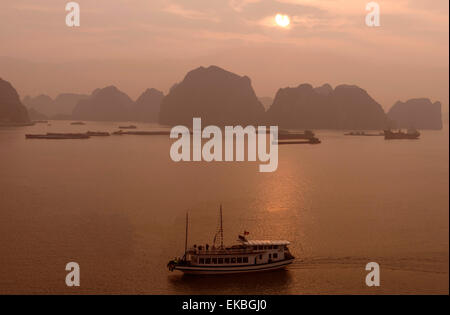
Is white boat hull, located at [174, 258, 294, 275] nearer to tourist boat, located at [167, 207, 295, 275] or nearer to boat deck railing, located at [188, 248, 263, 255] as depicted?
tourist boat, located at [167, 207, 295, 275]

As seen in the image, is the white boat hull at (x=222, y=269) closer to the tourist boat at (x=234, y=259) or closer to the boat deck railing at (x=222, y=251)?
the tourist boat at (x=234, y=259)

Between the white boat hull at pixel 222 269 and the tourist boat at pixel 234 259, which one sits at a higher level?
the tourist boat at pixel 234 259

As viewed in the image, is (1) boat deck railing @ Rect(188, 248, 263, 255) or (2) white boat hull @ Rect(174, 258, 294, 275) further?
(1) boat deck railing @ Rect(188, 248, 263, 255)

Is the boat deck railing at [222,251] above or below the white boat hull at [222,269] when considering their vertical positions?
above

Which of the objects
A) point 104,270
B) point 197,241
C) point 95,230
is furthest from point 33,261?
point 197,241

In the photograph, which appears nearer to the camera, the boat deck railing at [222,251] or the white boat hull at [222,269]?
the white boat hull at [222,269]

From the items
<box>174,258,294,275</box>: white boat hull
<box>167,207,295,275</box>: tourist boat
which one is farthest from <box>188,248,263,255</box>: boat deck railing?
<box>174,258,294,275</box>: white boat hull

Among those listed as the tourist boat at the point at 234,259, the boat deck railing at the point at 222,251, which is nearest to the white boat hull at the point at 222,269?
the tourist boat at the point at 234,259
